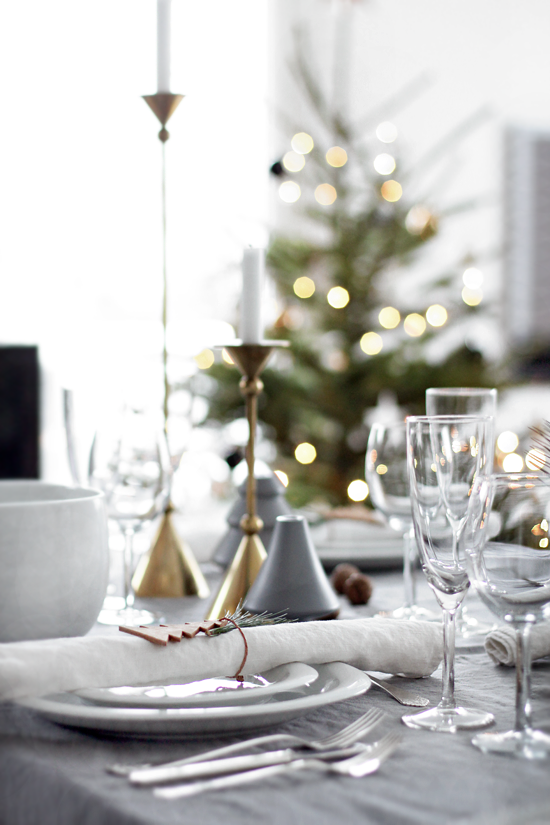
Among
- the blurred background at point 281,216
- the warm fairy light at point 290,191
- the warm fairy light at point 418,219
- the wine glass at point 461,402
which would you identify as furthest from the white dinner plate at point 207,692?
the warm fairy light at point 290,191

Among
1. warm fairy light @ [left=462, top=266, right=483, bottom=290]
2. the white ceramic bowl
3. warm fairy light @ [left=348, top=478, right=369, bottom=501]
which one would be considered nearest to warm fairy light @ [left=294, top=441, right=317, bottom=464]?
warm fairy light @ [left=348, top=478, right=369, bottom=501]

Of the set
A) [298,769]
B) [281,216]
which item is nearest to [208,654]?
[298,769]

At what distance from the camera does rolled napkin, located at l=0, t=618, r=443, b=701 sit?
19.8 inches

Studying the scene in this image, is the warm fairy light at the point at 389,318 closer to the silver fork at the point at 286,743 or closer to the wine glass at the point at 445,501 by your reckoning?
the wine glass at the point at 445,501

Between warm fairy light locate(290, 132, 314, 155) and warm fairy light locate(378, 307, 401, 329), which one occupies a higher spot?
warm fairy light locate(290, 132, 314, 155)

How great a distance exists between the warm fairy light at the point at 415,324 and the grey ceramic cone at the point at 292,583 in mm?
2201

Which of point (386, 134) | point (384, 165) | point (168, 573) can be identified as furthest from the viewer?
point (386, 134)

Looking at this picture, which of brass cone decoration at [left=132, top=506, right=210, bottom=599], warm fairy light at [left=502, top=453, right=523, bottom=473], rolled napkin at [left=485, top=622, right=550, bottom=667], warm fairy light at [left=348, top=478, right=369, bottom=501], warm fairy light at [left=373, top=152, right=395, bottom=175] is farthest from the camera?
warm fairy light at [left=373, top=152, right=395, bottom=175]

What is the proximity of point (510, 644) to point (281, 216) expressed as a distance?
377 centimetres

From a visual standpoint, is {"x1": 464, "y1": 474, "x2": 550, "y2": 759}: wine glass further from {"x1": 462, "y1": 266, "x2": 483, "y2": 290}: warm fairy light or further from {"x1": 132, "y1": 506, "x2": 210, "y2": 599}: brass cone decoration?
{"x1": 462, "y1": 266, "x2": 483, "y2": 290}: warm fairy light

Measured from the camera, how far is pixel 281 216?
425cm

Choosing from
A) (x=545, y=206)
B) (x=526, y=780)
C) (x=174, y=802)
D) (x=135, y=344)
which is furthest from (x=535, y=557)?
(x=545, y=206)

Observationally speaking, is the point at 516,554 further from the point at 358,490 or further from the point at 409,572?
the point at 358,490

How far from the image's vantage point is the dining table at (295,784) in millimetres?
395
